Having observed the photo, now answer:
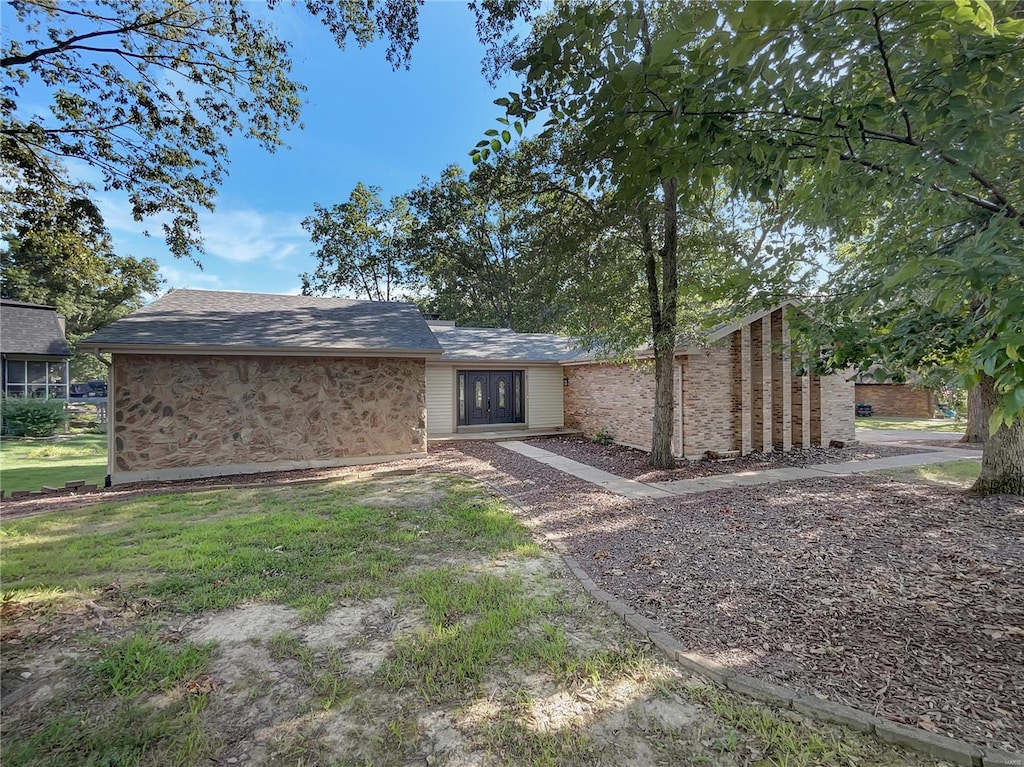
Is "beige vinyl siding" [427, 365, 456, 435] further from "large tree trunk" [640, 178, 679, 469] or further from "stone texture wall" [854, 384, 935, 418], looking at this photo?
"stone texture wall" [854, 384, 935, 418]

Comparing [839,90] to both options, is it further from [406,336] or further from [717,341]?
[406,336]

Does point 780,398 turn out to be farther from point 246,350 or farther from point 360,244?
point 360,244

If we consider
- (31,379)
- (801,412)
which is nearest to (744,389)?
(801,412)

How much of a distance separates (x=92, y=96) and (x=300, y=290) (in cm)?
2425

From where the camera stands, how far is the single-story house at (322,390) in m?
8.65

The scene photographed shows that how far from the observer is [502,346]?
1602 cm

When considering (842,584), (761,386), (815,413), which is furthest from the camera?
(815,413)

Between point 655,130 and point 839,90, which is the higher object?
point 839,90

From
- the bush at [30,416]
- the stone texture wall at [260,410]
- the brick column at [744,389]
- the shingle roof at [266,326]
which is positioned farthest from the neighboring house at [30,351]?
the brick column at [744,389]

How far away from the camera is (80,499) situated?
Answer: 7.41 m

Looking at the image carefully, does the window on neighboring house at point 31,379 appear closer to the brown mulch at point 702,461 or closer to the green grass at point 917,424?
the brown mulch at point 702,461

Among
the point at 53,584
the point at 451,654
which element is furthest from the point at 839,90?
the point at 53,584

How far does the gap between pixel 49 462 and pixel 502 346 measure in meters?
13.1

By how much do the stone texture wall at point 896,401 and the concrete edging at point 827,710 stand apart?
22.6 m
